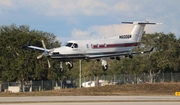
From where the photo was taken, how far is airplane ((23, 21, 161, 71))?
45562 millimetres

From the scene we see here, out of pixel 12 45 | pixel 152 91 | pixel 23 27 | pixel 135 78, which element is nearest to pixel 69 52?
pixel 152 91

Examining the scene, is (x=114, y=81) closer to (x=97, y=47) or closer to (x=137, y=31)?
(x=137, y=31)

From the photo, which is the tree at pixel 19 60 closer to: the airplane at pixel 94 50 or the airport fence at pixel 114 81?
the airport fence at pixel 114 81

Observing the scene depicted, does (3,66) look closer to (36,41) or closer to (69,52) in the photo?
(36,41)

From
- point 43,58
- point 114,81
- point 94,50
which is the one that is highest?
point 43,58

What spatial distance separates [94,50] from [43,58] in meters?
38.9

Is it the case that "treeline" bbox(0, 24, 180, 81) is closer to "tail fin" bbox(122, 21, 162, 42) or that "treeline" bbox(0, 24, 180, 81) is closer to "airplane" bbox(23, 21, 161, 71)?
"tail fin" bbox(122, 21, 162, 42)

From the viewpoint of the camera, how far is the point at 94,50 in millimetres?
47594

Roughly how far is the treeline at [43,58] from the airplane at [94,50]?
3494cm

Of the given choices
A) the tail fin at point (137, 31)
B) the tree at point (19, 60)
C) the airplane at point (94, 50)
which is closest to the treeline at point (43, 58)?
the tree at point (19, 60)

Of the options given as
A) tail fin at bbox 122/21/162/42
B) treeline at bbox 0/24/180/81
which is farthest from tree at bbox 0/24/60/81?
tail fin at bbox 122/21/162/42

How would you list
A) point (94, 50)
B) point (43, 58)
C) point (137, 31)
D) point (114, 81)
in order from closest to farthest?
point (94, 50) → point (137, 31) → point (114, 81) → point (43, 58)

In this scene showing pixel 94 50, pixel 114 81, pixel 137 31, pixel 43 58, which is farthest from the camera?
pixel 43 58

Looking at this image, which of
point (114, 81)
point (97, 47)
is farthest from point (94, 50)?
point (114, 81)
